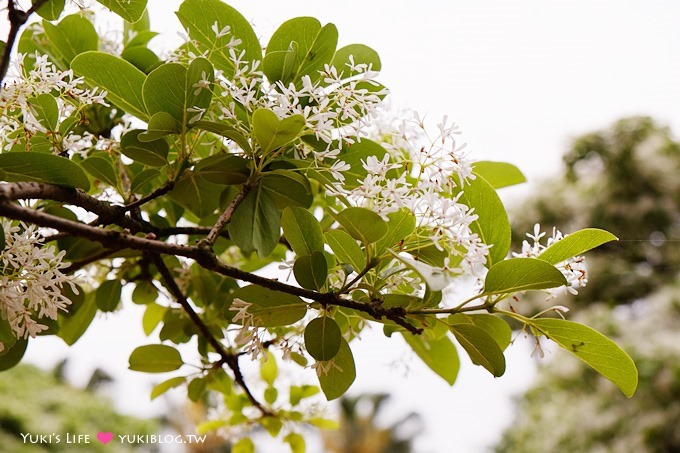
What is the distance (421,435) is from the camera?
9359mm

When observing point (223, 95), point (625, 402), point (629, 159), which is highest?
point (629, 159)

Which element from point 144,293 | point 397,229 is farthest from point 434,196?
point 144,293

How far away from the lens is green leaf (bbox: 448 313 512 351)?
50 centimetres

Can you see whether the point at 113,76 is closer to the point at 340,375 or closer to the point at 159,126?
the point at 159,126

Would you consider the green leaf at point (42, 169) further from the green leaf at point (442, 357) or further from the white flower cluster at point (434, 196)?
the green leaf at point (442, 357)

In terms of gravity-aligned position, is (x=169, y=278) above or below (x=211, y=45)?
below

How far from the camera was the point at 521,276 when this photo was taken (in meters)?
0.45

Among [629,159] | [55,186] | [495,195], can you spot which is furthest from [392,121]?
[629,159]

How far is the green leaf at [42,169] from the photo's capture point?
417 mm

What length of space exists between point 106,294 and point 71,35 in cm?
25

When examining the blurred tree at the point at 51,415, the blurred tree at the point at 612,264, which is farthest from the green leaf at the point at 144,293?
the blurred tree at the point at 612,264

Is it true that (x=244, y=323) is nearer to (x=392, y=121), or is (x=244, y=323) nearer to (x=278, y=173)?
(x=278, y=173)

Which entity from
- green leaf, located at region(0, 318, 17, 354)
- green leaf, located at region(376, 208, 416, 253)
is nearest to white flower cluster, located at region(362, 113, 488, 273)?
green leaf, located at region(376, 208, 416, 253)

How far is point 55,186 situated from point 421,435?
952 cm
